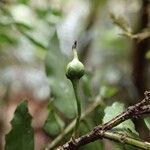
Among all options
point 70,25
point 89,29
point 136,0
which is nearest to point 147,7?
point 136,0

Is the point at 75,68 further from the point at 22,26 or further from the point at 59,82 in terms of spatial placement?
the point at 22,26

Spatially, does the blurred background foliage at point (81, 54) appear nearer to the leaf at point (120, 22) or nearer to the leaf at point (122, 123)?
the leaf at point (120, 22)

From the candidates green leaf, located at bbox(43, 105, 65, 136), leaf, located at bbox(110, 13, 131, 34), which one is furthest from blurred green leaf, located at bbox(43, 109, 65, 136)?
leaf, located at bbox(110, 13, 131, 34)

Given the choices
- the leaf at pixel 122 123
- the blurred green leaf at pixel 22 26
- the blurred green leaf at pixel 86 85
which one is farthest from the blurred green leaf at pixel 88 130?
the blurred green leaf at pixel 22 26

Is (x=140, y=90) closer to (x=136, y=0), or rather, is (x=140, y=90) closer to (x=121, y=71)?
(x=121, y=71)

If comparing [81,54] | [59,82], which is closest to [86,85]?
[59,82]

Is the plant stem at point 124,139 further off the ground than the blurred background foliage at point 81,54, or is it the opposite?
the blurred background foliage at point 81,54
